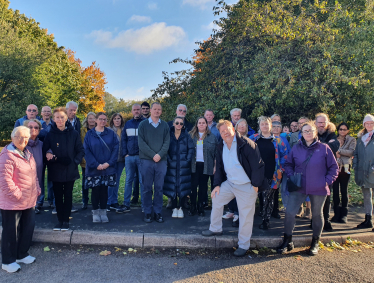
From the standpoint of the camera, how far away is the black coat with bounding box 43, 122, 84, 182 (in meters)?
5.00

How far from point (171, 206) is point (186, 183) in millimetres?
1046

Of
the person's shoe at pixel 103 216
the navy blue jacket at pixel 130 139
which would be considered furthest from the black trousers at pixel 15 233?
the navy blue jacket at pixel 130 139

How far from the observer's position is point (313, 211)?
462 centimetres

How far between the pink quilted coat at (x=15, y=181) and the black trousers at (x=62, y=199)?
3.03 ft

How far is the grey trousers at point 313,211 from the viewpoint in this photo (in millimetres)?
4543

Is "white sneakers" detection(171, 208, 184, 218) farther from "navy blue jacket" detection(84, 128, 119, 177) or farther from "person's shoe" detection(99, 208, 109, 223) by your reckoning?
"navy blue jacket" detection(84, 128, 119, 177)

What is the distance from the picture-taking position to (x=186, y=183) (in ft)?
19.7

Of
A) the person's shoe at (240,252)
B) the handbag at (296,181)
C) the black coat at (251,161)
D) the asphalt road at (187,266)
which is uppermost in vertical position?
the black coat at (251,161)

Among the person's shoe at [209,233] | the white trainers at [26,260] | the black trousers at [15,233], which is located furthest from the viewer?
the person's shoe at [209,233]

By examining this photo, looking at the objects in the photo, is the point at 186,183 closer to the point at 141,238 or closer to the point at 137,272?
the point at 141,238

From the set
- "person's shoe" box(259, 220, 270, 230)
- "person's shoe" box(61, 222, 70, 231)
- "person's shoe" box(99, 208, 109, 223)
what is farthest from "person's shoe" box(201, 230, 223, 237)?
"person's shoe" box(61, 222, 70, 231)

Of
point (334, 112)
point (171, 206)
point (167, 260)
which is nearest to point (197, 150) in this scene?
point (171, 206)

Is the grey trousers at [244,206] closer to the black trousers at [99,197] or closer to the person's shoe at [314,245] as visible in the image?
the person's shoe at [314,245]

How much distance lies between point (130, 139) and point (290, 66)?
5.95 metres
